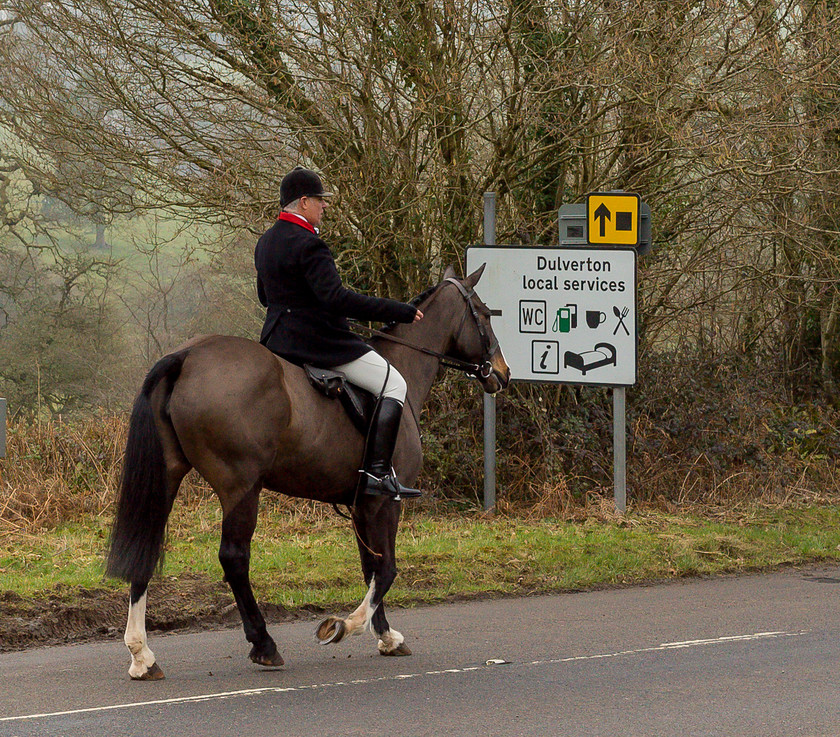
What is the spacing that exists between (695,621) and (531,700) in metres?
2.56

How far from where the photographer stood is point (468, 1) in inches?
510

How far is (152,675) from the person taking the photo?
6.61 m

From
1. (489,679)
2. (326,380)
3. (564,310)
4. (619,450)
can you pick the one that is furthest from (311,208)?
(619,450)

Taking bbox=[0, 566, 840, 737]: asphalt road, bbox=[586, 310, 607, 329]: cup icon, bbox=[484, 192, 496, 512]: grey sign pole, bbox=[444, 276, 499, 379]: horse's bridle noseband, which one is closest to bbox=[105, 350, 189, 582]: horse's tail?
bbox=[0, 566, 840, 737]: asphalt road

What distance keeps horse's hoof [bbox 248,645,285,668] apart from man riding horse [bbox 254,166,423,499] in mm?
1108

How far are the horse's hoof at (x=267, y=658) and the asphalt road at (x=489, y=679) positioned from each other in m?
0.05

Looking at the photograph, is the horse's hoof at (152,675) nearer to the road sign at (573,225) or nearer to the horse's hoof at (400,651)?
the horse's hoof at (400,651)

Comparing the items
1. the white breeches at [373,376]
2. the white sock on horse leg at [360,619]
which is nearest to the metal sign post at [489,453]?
the white breeches at [373,376]

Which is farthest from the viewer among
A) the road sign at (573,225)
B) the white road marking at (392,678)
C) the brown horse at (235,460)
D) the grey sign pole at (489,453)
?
the grey sign pole at (489,453)

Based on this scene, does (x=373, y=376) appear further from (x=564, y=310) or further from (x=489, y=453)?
(x=489, y=453)

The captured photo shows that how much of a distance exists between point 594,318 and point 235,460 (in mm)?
6596

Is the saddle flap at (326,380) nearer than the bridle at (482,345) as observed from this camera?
Yes

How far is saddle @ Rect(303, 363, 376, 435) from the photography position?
7.20 m

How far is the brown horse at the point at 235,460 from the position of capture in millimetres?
6652
